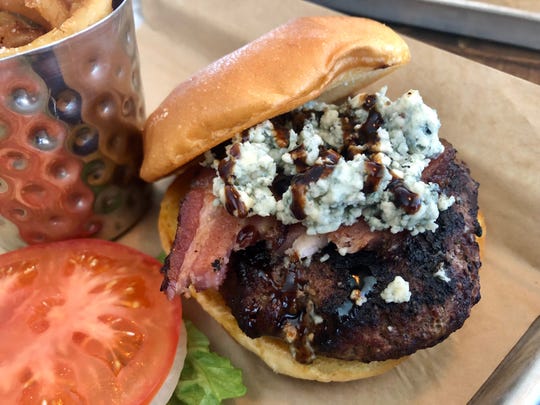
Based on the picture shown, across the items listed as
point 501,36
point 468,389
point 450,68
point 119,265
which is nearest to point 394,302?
point 468,389

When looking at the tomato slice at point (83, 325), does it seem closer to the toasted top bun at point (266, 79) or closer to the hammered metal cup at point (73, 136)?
the hammered metal cup at point (73, 136)

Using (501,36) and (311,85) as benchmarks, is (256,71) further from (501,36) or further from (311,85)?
(501,36)

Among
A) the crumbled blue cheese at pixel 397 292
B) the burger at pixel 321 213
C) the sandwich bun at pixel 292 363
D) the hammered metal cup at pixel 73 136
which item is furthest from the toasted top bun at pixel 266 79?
the crumbled blue cheese at pixel 397 292

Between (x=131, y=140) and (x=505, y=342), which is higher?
(x=131, y=140)

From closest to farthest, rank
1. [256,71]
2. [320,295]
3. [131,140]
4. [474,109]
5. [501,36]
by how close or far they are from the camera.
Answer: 1. [320,295]
2. [256,71]
3. [131,140]
4. [474,109]
5. [501,36]

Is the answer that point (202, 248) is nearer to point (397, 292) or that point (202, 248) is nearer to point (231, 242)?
point (231, 242)

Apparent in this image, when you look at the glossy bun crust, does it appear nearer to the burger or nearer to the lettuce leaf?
the burger
